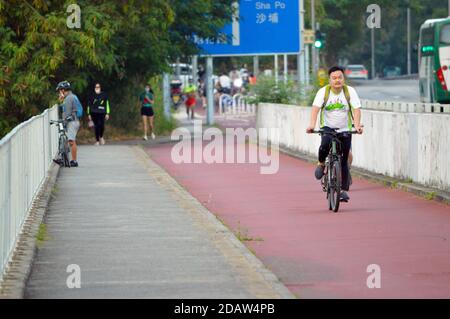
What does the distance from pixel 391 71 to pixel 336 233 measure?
388 feet

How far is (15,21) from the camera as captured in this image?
3319 cm

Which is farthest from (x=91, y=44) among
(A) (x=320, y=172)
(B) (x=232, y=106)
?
(B) (x=232, y=106)

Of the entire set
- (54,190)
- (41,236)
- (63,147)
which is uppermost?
(63,147)

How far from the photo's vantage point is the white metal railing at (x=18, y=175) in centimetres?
1123

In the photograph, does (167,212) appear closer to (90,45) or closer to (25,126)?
(25,126)

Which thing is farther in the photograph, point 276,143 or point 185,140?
point 185,140

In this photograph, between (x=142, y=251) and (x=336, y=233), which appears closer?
(x=142, y=251)

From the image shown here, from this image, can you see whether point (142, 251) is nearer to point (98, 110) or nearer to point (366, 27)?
point (98, 110)

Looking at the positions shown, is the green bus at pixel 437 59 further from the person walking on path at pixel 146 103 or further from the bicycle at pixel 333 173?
the bicycle at pixel 333 173

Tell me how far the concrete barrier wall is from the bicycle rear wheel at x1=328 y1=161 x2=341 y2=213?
199cm

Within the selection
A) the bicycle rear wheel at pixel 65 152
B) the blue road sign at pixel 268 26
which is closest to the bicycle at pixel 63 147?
the bicycle rear wheel at pixel 65 152

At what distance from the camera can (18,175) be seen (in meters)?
13.8
